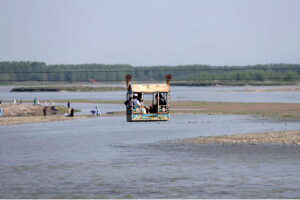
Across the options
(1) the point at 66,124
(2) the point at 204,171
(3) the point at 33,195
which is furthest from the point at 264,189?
(1) the point at 66,124

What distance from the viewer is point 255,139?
5494 cm

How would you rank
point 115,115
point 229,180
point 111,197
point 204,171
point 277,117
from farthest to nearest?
point 115,115 < point 277,117 < point 204,171 < point 229,180 < point 111,197

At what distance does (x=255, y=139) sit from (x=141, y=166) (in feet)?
51.6

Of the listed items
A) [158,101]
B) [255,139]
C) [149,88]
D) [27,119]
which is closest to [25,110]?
[27,119]

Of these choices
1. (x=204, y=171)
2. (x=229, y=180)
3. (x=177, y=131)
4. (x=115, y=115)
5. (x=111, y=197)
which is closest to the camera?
(x=111, y=197)

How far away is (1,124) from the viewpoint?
78688mm

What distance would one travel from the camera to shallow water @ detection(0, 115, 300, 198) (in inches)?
1344

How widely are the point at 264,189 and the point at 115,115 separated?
2408 inches

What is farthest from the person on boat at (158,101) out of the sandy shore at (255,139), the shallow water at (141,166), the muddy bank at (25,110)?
the muddy bank at (25,110)

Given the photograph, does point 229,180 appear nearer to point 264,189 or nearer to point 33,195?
point 264,189

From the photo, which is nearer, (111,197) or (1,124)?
(111,197)

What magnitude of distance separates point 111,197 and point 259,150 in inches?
781

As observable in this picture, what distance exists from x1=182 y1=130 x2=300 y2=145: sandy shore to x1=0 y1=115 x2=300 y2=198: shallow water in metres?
2.16

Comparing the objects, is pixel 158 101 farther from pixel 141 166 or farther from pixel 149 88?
pixel 141 166
